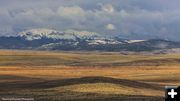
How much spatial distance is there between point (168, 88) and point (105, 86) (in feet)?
146

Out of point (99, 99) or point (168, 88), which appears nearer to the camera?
point (168, 88)

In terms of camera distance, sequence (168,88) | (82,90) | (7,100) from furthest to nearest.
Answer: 1. (82,90)
2. (7,100)
3. (168,88)

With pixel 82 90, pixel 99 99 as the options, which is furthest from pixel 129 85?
pixel 99 99

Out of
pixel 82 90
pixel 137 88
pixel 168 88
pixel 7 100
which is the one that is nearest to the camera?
pixel 168 88

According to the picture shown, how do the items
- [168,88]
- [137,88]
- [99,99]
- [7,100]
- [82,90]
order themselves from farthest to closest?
1. [137,88]
2. [82,90]
3. [99,99]
4. [7,100]
5. [168,88]

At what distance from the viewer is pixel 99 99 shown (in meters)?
40.7

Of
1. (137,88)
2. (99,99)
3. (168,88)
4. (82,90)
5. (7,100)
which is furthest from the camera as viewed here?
(137,88)

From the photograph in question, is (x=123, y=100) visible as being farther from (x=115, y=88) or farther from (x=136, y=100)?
(x=115, y=88)

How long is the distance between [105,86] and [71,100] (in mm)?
15622

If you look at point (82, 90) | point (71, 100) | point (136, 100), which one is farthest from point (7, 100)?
point (82, 90)

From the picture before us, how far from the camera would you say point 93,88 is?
2088 inches

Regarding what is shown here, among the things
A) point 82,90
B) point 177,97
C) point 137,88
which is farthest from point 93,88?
point 177,97

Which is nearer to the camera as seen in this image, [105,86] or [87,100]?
[87,100]

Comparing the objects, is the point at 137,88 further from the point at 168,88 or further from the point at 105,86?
the point at 168,88
